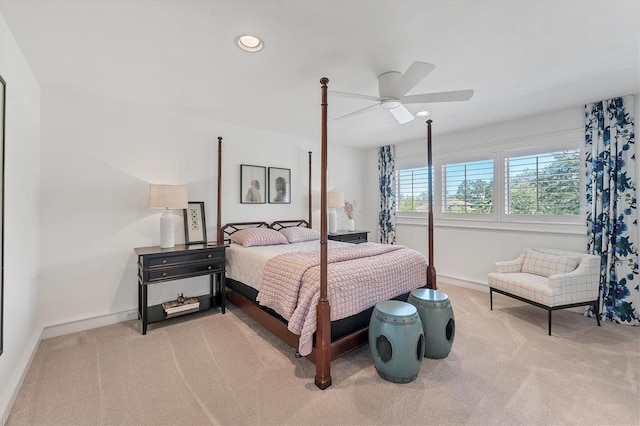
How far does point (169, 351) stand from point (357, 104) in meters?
3.24

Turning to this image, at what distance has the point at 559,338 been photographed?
9.21 ft

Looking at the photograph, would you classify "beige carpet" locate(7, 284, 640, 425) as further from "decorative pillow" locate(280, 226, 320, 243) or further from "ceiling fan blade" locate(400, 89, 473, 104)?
"ceiling fan blade" locate(400, 89, 473, 104)

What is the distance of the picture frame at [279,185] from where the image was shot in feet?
14.8

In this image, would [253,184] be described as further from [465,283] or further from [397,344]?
Answer: [465,283]

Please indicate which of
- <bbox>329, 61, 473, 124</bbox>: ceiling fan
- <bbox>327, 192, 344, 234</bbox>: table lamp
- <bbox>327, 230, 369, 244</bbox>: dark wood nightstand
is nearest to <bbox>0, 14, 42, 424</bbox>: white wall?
<bbox>329, 61, 473, 124</bbox>: ceiling fan

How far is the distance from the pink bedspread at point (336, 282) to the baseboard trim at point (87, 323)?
1.81 m

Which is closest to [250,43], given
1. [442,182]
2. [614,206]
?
[442,182]

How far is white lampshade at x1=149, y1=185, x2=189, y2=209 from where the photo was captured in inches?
122

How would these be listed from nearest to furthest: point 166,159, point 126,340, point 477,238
Result: point 126,340
point 166,159
point 477,238

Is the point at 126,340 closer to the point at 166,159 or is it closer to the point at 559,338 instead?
the point at 166,159

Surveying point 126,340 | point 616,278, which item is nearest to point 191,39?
point 126,340

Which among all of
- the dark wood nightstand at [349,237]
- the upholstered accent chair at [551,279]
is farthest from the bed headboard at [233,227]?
the upholstered accent chair at [551,279]

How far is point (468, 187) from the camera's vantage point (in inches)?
178

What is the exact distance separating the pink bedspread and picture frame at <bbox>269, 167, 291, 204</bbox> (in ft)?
6.13
